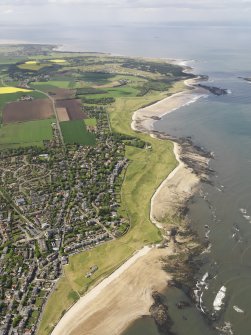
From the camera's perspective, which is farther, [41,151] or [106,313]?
[41,151]

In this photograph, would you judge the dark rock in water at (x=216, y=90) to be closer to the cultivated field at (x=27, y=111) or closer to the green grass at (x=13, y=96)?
the cultivated field at (x=27, y=111)

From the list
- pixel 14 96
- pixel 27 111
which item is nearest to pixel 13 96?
pixel 14 96

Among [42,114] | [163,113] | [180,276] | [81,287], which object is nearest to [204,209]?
[180,276]

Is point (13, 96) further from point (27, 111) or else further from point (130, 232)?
point (130, 232)

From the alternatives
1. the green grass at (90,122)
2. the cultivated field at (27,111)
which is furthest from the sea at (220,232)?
the cultivated field at (27,111)

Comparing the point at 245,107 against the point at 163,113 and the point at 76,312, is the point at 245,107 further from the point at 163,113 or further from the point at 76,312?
the point at 76,312

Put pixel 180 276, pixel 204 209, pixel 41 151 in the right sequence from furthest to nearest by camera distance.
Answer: pixel 41 151
pixel 204 209
pixel 180 276

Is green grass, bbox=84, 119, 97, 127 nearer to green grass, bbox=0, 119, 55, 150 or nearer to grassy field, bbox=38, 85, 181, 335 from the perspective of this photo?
grassy field, bbox=38, 85, 181, 335

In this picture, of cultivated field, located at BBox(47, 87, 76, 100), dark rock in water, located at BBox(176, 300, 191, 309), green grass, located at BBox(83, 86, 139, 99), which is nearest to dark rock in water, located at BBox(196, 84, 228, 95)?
green grass, located at BBox(83, 86, 139, 99)
